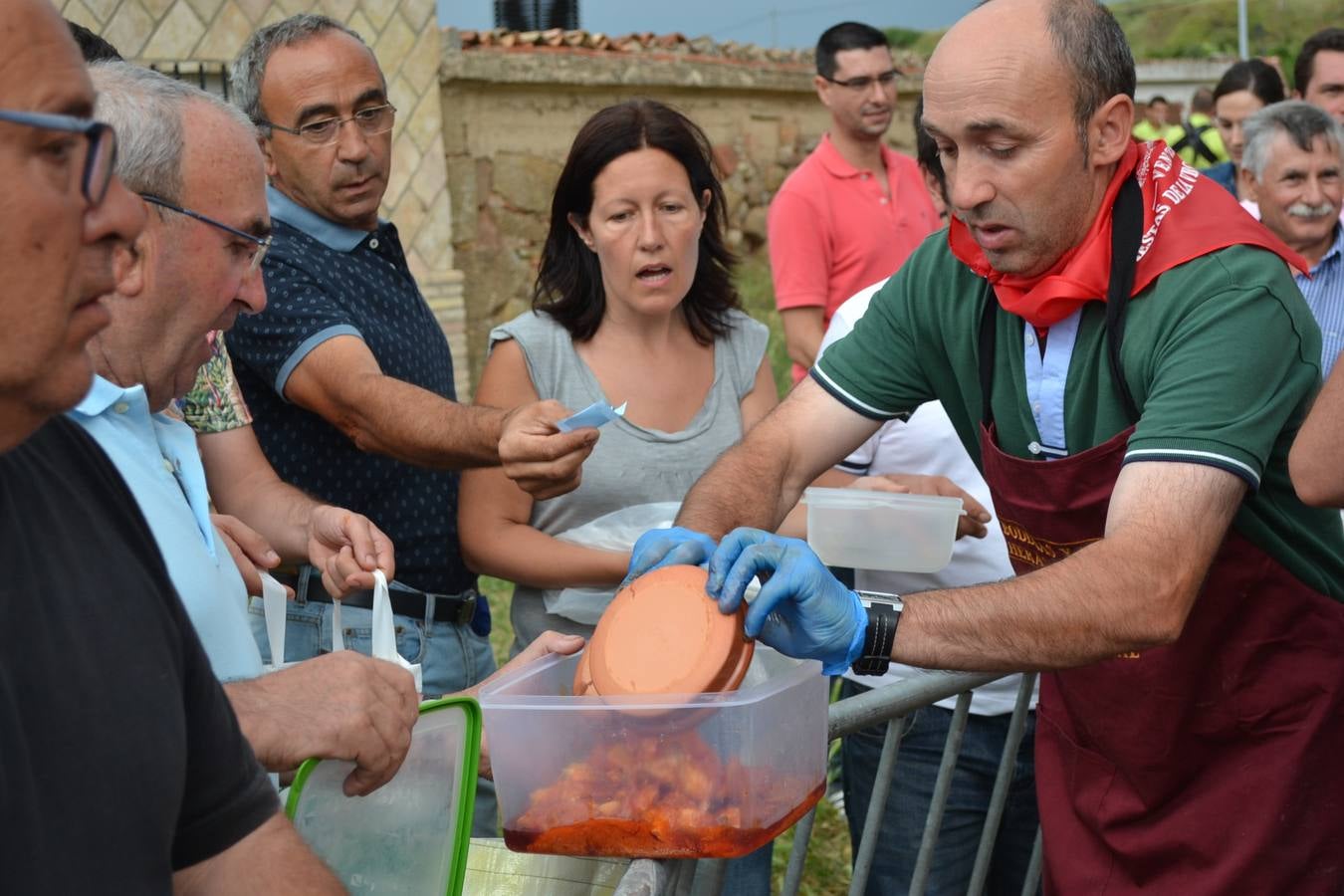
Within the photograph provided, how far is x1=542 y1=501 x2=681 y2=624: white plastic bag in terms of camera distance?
2.88 m

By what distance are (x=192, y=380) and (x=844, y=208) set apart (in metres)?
3.44

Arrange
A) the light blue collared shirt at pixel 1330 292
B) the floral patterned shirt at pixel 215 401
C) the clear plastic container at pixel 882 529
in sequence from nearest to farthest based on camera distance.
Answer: the floral patterned shirt at pixel 215 401, the clear plastic container at pixel 882 529, the light blue collared shirt at pixel 1330 292

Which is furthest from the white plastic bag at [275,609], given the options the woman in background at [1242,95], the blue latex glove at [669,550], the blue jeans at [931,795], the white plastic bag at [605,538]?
the woman in background at [1242,95]

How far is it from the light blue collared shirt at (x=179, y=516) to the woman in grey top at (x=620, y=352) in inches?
41.8

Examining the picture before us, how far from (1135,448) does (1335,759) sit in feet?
2.11

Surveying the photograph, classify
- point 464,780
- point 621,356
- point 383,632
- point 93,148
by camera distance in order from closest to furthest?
point 93,148 → point 464,780 → point 383,632 → point 621,356

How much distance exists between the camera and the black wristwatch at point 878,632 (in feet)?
6.52

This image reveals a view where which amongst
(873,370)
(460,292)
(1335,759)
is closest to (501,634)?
(460,292)

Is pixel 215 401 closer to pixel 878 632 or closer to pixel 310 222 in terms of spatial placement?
pixel 310 222

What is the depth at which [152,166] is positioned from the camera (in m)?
1.91

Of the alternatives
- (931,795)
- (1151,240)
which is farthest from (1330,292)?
(1151,240)

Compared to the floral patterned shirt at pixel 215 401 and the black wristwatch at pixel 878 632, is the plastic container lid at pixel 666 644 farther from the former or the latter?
the floral patterned shirt at pixel 215 401

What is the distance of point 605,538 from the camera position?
289 centimetres

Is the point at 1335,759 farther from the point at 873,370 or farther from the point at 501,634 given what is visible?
the point at 501,634
